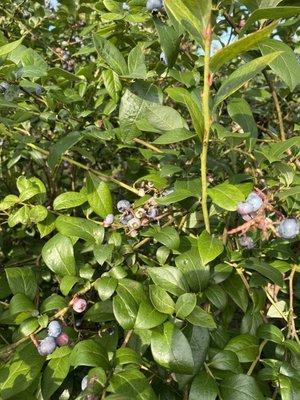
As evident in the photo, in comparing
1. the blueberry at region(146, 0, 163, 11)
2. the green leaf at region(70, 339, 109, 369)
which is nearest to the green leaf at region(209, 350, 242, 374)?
the green leaf at region(70, 339, 109, 369)

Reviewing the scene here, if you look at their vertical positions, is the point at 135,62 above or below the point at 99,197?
above

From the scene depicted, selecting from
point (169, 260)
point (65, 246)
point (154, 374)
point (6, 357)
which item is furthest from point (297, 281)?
point (6, 357)

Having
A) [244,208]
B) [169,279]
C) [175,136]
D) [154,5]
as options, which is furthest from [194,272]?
[154,5]

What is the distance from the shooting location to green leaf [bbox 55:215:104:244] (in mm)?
1043

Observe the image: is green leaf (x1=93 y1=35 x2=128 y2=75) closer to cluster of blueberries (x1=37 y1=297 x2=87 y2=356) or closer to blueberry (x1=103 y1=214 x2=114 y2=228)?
blueberry (x1=103 y1=214 x2=114 y2=228)

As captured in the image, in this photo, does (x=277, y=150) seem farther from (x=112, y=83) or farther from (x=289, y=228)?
(x=112, y=83)

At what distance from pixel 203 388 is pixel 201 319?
0.12 metres

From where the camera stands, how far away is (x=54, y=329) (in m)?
0.91

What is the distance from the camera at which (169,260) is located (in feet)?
3.63

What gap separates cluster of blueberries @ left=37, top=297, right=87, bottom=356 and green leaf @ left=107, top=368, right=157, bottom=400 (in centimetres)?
15

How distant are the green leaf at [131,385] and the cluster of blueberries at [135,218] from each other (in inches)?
13.1

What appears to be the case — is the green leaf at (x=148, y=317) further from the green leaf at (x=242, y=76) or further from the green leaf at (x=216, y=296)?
the green leaf at (x=242, y=76)

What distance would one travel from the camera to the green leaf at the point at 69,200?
1.15 metres

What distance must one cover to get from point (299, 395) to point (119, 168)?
54.2 inches
